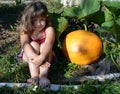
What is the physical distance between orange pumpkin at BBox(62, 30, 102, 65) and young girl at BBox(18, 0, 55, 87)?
0.25 m

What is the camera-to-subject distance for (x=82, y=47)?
4.76 m

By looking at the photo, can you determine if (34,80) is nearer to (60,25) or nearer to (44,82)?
(44,82)

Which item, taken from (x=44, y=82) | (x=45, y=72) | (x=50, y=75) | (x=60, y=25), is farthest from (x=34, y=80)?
(x=60, y=25)

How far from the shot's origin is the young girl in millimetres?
4465

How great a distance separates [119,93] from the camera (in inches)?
161

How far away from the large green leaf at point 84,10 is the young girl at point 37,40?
0.32 metres

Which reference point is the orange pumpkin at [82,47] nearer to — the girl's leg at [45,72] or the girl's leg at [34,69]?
the girl's leg at [45,72]

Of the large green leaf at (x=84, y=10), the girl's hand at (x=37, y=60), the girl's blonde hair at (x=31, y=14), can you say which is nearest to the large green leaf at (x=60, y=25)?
the large green leaf at (x=84, y=10)

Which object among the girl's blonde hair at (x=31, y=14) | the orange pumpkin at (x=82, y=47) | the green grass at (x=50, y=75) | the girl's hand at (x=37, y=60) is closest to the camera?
the green grass at (x=50, y=75)

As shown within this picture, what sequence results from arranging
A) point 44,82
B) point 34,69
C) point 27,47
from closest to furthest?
point 44,82 → point 34,69 → point 27,47

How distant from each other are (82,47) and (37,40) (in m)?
0.48

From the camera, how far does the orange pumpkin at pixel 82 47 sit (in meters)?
4.77

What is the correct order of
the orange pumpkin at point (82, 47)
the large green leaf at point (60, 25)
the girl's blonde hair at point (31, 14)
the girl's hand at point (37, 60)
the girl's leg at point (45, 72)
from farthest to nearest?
the large green leaf at point (60, 25), the orange pumpkin at point (82, 47), the girl's blonde hair at point (31, 14), the girl's hand at point (37, 60), the girl's leg at point (45, 72)

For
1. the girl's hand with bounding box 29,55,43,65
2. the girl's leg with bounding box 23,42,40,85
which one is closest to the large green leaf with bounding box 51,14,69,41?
the girl's leg with bounding box 23,42,40,85
